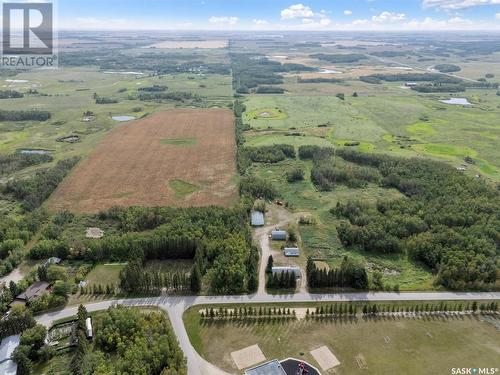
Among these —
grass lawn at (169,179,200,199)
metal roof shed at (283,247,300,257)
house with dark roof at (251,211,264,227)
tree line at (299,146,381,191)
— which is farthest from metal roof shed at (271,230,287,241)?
grass lawn at (169,179,200,199)

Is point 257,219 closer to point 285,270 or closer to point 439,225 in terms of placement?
point 285,270

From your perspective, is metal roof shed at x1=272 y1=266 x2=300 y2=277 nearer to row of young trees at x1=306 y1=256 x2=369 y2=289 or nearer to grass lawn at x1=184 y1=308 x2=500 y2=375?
row of young trees at x1=306 y1=256 x2=369 y2=289

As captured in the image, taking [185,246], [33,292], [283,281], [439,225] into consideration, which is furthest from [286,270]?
[33,292]

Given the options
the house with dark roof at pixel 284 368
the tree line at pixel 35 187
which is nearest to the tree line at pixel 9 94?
the tree line at pixel 35 187

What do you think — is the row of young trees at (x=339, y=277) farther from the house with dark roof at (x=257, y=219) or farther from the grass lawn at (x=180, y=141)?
the grass lawn at (x=180, y=141)

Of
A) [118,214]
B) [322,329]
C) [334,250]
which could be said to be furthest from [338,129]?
[322,329]

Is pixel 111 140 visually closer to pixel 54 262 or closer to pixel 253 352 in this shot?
pixel 54 262

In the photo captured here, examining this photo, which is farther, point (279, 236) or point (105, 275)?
point (279, 236)
